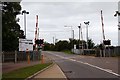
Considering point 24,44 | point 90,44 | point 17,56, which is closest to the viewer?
point 17,56

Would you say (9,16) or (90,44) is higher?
(9,16)

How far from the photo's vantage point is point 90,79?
1950 centimetres

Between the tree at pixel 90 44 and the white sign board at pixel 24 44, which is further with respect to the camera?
the tree at pixel 90 44

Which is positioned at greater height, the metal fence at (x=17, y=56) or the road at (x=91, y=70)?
the metal fence at (x=17, y=56)

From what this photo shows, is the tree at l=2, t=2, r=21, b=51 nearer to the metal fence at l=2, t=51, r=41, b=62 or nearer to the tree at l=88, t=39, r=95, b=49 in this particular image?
the metal fence at l=2, t=51, r=41, b=62

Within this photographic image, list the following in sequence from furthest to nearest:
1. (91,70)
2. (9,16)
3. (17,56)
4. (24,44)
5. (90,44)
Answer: (90,44) → (24,44) → (17,56) → (9,16) → (91,70)

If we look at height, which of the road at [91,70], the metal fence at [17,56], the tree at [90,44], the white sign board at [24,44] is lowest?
the road at [91,70]

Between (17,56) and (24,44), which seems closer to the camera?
(17,56)

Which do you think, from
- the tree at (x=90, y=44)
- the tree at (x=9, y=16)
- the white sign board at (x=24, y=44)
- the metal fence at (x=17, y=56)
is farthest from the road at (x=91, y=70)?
the tree at (x=90, y=44)

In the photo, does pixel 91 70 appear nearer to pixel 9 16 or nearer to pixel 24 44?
pixel 9 16

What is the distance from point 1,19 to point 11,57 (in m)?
21.9

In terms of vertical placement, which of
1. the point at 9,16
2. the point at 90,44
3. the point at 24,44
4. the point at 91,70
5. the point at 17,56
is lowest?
the point at 91,70

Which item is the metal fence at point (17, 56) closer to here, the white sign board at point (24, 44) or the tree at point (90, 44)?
the white sign board at point (24, 44)

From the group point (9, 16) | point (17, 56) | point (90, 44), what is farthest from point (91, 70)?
point (90, 44)
